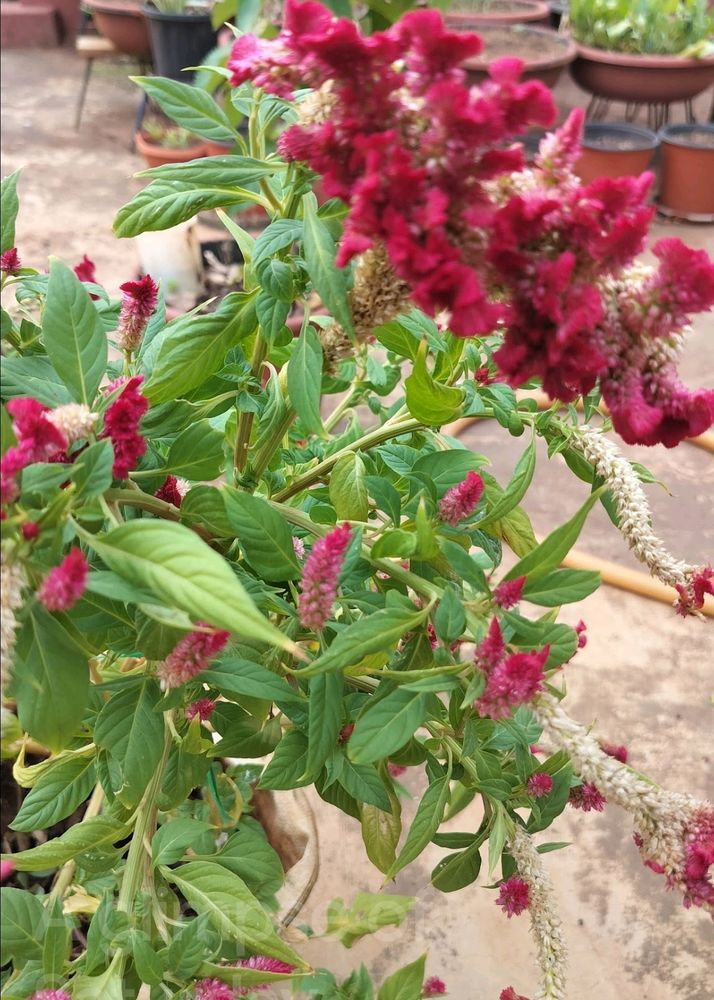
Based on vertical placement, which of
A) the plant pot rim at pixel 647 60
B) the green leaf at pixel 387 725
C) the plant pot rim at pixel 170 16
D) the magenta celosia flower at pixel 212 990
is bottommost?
the magenta celosia flower at pixel 212 990

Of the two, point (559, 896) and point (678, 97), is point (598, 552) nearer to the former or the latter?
point (559, 896)

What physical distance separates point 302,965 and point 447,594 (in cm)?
34

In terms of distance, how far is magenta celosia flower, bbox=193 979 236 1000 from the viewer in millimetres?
662

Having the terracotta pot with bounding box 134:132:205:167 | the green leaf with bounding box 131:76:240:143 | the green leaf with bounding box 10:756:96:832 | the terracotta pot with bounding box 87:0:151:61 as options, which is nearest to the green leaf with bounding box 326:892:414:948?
the green leaf with bounding box 10:756:96:832

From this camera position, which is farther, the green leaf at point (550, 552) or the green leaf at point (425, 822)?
the green leaf at point (425, 822)

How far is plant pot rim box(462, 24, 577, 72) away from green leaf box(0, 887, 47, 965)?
9.20 feet

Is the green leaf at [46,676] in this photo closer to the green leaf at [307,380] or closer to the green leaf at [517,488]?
the green leaf at [307,380]

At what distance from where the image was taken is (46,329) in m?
0.56

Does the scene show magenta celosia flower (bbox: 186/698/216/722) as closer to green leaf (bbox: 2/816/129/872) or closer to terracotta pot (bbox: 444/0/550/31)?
green leaf (bbox: 2/816/129/872)

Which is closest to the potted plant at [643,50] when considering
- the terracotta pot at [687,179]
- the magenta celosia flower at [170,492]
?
the terracotta pot at [687,179]

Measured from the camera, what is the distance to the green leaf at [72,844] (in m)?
0.73

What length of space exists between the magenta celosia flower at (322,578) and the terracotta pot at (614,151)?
8.85ft

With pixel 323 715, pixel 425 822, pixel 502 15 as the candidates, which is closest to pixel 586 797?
pixel 425 822

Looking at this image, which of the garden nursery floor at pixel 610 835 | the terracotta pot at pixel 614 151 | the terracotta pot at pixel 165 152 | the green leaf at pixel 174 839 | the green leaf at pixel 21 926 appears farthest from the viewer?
the terracotta pot at pixel 614 151
